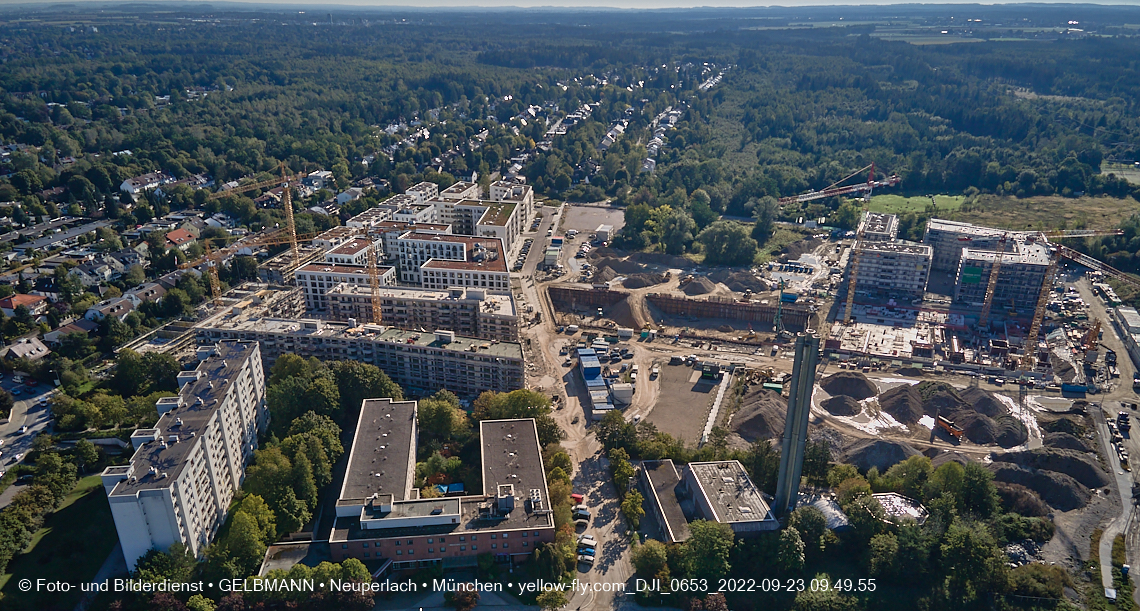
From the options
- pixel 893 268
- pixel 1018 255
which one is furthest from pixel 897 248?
pixel 1018 255

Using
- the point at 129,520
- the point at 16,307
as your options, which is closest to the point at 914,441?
the point at 129,520

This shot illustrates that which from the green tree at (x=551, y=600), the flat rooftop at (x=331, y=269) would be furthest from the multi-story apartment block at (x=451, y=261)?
the green tree at (x=551, y=600)

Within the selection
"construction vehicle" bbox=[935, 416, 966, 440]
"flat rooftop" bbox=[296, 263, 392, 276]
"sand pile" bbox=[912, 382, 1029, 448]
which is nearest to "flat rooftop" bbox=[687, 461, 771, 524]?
"sand pile" bbox=[912, 382, 1029, 448]

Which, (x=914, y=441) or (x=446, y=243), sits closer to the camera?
(x=914, y=441)

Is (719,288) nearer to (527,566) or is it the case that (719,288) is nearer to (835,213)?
(835,213)

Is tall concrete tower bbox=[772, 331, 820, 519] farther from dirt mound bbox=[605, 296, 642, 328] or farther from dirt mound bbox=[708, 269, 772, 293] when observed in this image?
dirt mound bbox=[708, 269, 772, 293]

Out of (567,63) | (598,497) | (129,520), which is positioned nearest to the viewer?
(129,520)

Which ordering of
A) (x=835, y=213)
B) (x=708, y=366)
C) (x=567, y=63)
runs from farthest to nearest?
(x=567, y=63) → (x=835, y=213) → (x=708, y=366)
